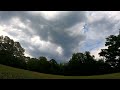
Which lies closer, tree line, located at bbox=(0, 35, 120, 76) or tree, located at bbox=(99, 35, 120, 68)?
tree line, located at bbox=(0, 35, 120, 76)

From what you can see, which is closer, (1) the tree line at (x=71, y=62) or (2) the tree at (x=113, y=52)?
(1) the tree line at (x=71, y=62)

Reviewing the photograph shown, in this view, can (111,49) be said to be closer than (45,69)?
No

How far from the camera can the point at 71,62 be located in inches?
2365

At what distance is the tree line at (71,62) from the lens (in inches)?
1976

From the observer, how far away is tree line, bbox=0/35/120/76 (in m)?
50.2
